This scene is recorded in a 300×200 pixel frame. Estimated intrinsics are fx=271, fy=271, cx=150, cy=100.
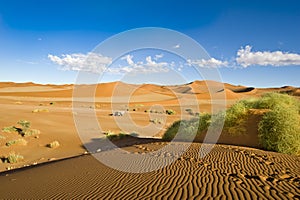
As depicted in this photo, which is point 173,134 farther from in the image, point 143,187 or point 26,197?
point 26,197

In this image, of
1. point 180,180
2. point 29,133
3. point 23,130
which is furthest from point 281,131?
point 23,130

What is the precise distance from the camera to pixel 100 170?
9539mm

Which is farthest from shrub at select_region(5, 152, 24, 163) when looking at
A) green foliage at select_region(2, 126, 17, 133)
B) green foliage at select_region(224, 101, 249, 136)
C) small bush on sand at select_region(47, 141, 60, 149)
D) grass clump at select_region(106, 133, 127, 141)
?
green foliage at select_region(224, 101, 249, 136)

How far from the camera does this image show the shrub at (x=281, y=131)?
11680mm

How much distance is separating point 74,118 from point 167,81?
538 inches

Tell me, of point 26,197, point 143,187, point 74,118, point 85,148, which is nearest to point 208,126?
point 85,148

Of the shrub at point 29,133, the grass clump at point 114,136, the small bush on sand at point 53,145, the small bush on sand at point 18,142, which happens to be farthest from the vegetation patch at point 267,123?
the shrub at point 29,133

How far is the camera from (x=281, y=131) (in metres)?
12.0

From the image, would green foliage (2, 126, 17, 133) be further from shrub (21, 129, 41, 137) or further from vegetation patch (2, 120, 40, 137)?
shrub (21, 129, 41, 137)

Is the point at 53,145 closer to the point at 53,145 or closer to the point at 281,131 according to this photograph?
the point at 53,145

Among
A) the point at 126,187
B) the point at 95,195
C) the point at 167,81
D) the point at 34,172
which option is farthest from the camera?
the point at 167,81

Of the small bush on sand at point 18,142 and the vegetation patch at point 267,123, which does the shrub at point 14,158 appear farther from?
the vegetation patch at point 267,123

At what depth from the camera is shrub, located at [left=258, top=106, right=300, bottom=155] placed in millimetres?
11680

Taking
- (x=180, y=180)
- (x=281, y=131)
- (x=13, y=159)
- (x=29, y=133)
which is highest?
(x=281, y=131)
